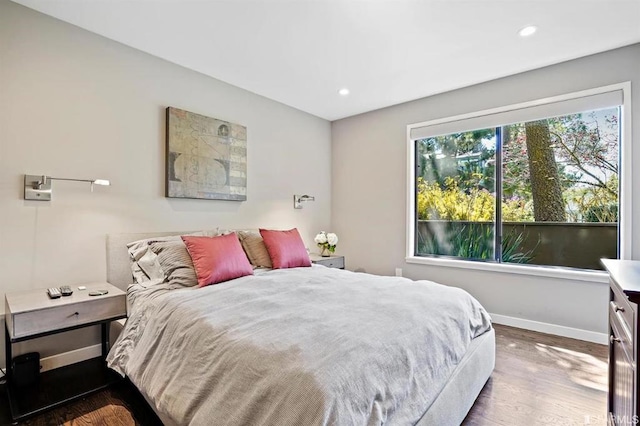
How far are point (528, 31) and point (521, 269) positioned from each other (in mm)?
2213

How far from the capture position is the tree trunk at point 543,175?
3301mm

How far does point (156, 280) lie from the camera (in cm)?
237

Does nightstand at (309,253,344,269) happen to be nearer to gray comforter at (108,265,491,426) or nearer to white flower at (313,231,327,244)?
white flower at (313,231,327,244)

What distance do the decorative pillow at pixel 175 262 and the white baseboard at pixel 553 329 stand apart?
3.15m

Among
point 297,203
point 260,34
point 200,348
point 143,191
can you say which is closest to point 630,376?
point 200,348

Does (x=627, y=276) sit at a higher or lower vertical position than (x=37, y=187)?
lower

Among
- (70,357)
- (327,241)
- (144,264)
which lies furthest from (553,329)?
(70,357)

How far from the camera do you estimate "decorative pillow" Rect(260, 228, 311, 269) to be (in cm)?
303

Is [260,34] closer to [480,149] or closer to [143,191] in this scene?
[143,191]

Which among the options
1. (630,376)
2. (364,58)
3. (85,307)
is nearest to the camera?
(630,376)

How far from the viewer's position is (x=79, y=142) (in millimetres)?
2496

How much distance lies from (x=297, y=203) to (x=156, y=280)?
7.36ft

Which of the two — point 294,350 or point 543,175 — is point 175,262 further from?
point 543,175

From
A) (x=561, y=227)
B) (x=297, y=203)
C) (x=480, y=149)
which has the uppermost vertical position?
(x=480, y=149)
